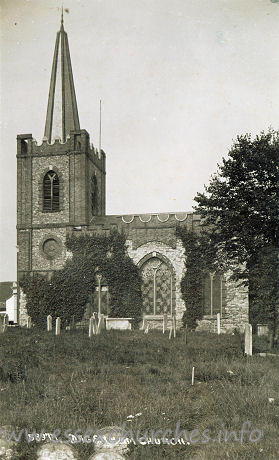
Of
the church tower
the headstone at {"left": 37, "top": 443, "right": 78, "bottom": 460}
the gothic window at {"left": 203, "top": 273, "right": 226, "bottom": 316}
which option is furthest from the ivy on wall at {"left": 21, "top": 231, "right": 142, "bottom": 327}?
the headstone at {"left": 37, "top": 443, "right": 78, "bottom": 460}

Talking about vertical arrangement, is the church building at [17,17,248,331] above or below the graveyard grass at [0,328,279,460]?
above

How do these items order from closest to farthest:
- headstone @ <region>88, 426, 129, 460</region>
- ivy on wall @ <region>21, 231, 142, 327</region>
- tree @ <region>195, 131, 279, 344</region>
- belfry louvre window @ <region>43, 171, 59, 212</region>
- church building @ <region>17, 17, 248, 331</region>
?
headstone @ <region>88, 426, 129, 460</region> → tree @ <region>195, 131, 279, 344</region> → church building @ <region>17, 17, 248, 331</region> → ivy on wall @ <region>21, 231, 142, 327</region> → belfry louvre window @ <region>43, 171, 59, 212</region>

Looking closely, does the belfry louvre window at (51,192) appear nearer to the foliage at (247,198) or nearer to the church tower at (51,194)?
the church tower at (51,194)

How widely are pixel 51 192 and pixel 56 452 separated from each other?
25813mm

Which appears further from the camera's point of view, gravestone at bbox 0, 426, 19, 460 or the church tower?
the church tower

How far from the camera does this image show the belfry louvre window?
30688mm

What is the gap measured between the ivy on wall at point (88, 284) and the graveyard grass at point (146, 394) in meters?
14.3

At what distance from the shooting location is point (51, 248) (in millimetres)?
29953

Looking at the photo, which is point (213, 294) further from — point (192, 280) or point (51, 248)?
point (51, 248)

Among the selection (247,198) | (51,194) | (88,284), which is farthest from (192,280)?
(247,198)

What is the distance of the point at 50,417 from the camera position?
7.05 m

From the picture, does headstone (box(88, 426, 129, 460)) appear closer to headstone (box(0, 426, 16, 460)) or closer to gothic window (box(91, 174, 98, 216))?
headstone (box(0, 426, 16, 460))

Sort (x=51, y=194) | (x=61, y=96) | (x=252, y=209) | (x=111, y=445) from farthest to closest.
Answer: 1. (x=61, y=96)
2. (x=51, y=194)
3. (x=252, y=209)
4. (x=111, y=445)

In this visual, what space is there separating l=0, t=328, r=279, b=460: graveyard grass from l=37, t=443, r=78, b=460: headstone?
16cm
